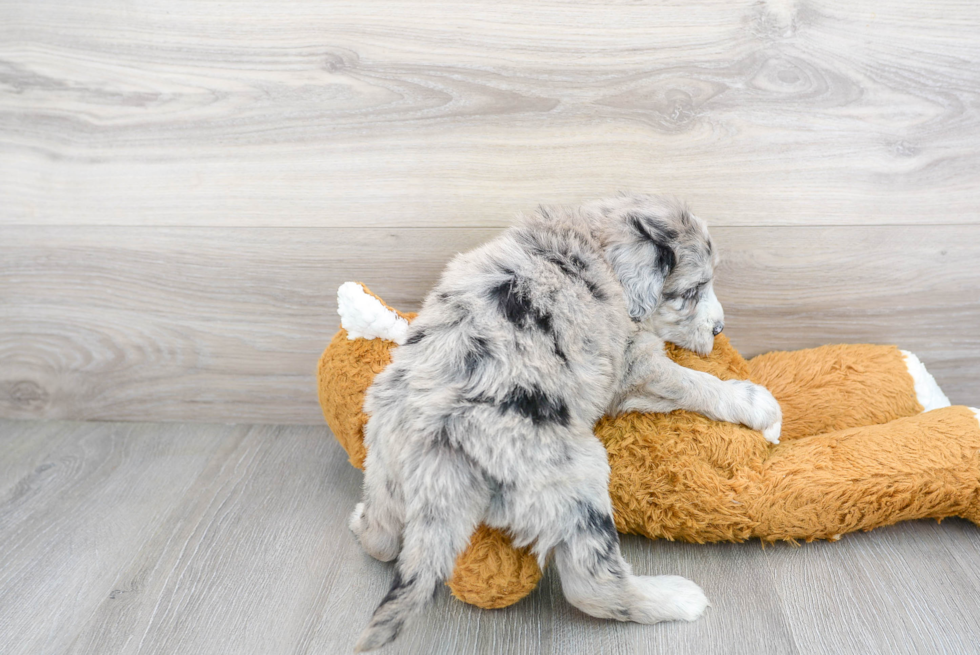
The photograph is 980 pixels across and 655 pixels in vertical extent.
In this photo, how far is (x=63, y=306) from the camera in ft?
9.12

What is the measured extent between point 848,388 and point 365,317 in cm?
162

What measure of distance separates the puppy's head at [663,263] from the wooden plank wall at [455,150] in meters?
0.39

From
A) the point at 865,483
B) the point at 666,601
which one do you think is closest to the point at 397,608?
the point at 666,601

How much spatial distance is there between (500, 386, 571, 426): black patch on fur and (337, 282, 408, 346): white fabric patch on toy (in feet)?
1.94

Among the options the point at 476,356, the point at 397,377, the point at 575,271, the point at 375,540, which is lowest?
the point at 375,540

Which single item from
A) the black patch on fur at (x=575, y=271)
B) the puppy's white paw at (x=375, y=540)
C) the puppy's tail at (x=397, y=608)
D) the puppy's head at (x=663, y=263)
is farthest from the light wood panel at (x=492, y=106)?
the puppy's tail at (x=397, y=608)

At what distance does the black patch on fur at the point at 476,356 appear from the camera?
172 cm

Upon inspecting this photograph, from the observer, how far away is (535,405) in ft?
5.63

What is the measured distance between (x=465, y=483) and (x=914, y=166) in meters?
1.92

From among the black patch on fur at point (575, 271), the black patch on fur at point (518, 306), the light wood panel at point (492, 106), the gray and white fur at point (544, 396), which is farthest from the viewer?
the light wood panel at point (492, 106)

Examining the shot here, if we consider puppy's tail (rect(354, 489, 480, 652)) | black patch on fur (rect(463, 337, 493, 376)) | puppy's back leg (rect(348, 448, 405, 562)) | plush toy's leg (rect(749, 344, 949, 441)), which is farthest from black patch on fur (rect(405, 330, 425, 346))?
plush toy's leg (rect(749, 344, 949, 441))

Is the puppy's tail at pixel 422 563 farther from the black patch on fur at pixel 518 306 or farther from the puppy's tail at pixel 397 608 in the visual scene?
the black patch on fur at pixel 518 306

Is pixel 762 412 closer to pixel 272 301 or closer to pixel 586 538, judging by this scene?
pixel 586 538

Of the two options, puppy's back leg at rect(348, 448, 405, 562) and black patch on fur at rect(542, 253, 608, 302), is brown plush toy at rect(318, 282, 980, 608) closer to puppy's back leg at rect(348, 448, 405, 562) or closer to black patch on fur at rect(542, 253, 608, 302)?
puppy's back leg at rect(348, 448, 405, 562)
